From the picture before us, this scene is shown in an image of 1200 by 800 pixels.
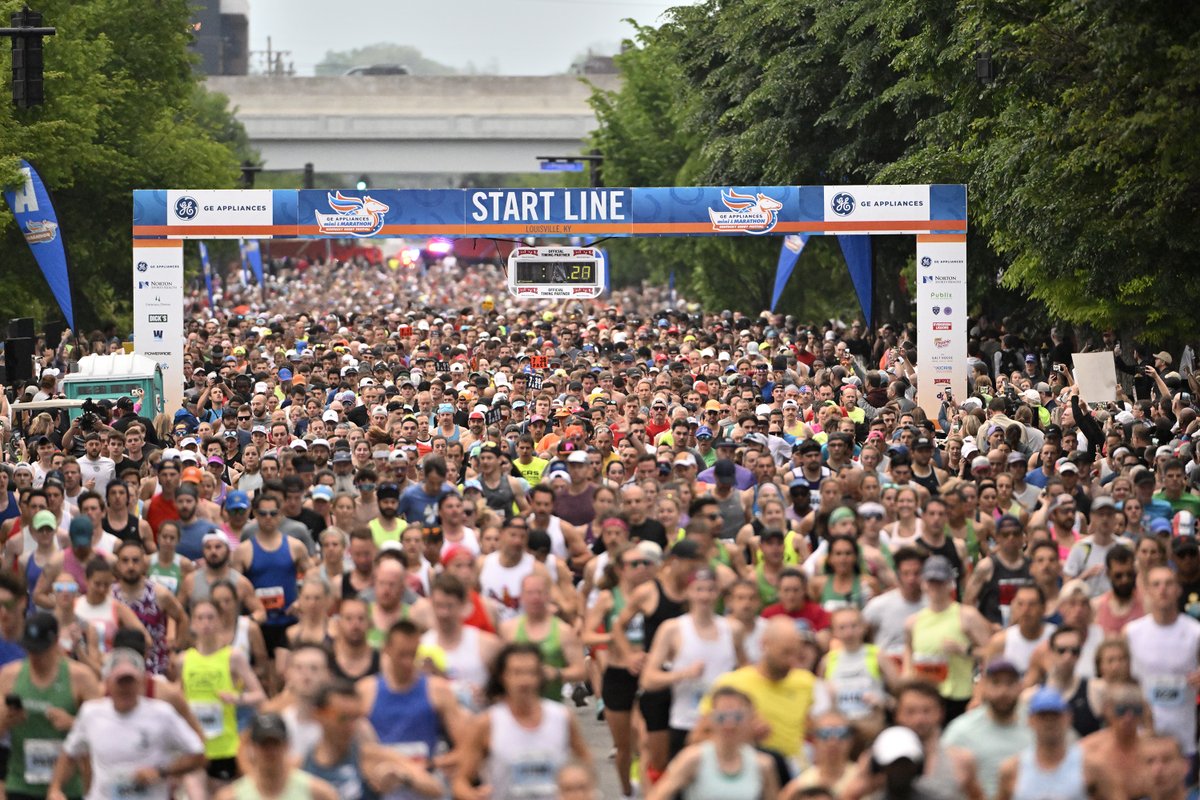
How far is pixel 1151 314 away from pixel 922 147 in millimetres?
11113

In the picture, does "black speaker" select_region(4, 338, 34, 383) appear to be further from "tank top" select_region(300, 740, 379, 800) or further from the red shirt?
"tank top" select_region(300, 740, 379, 800)

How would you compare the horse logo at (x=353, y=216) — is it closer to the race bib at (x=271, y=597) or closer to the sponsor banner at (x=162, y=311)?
the sponsor banner at (x=162, y=311)

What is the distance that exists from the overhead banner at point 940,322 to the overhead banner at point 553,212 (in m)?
0.29

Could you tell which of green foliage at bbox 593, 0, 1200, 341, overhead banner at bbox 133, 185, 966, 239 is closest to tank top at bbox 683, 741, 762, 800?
green foliage at bbox 593, 0, 1200, 341

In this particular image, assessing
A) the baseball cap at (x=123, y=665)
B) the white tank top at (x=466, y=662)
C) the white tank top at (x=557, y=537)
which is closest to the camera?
the baseball cap at (x=123, y=665)

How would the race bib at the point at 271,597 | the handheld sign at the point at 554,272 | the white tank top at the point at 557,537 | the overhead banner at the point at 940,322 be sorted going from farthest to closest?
1. the handheld sign at the point at 554,272
2. the overhead banner at the point at 940,322
3. the white tank top at the point at 557,537
4. the race bib at the point at 271,597

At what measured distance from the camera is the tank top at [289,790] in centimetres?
805

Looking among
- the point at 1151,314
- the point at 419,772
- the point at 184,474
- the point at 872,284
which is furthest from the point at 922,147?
the point at 419,772

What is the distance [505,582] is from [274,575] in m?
1.71

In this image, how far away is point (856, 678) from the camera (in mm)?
10117

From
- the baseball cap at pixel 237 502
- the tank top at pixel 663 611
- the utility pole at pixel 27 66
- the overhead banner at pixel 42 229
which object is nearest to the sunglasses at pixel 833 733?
the tank top at pixel 663 611

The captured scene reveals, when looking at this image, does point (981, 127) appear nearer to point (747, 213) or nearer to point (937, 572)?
point (747, 213)

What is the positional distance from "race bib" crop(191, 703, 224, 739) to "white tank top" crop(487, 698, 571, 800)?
2.29 m

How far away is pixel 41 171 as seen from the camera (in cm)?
3878
